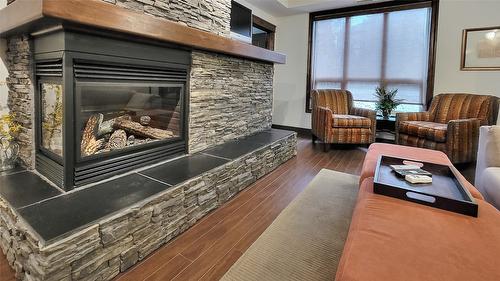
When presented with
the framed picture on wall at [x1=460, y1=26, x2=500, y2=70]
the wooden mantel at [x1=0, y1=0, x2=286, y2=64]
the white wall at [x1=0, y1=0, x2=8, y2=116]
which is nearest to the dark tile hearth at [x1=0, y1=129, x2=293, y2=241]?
the white wall at [x1=0, y1=0, x2=8, y2=116]

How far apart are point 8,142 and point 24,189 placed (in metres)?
0.58

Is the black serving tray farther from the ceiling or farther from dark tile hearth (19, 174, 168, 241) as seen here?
the ceiling

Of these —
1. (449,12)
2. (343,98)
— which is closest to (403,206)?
(343,98)

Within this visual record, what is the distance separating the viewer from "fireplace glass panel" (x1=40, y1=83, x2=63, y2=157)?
5.41 feet

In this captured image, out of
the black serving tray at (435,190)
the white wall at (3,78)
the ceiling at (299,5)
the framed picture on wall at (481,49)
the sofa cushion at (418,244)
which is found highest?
the ceiling at (299,5)

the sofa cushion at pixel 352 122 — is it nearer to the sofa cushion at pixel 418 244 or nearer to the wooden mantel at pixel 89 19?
the wooden mantel at pixel 89 19

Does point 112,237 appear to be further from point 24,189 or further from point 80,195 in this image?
point 24,189

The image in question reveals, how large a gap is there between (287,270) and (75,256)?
3.22ft

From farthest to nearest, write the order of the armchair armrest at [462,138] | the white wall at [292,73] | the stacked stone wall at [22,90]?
the white wall at [292,73]
the armchair armrest at [462,138]
the stacked stone wall at [22,90]

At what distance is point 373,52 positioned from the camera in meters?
4.48

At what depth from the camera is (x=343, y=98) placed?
4469 mm

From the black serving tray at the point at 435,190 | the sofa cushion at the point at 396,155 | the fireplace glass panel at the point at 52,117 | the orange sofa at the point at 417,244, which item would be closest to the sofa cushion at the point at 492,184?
the sofa cushion at the point at 396,155

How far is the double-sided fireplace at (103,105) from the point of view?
5.07 ft

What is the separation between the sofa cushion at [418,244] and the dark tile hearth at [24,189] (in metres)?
1.52
